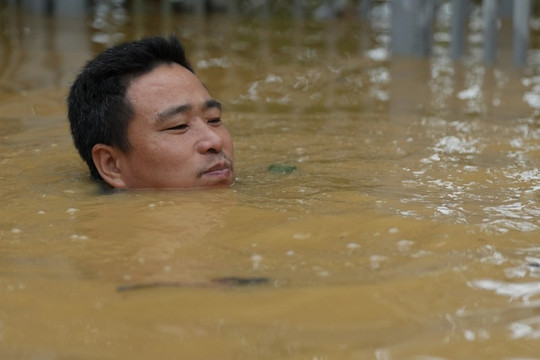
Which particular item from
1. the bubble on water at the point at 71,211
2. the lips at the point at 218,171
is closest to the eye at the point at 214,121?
the lips at the point at 218,171

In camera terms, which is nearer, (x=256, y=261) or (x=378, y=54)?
(x=256, y=261)

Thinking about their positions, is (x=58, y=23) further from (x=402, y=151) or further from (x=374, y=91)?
(x=402, y=151)

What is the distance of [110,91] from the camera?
4.03m

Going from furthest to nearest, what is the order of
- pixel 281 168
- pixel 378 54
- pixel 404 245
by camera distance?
pixel 378 54 < pixel 281 168 < pixel 404 245

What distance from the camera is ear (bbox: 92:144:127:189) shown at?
399 cm

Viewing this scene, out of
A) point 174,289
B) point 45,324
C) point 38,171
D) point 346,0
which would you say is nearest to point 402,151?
point 38,171

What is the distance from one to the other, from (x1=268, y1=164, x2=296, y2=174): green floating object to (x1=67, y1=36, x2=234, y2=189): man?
36cm

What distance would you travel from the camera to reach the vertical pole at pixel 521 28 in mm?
6938

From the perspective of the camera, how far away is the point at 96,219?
11.0ft

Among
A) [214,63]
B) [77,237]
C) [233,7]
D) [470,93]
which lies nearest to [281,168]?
[77,237]

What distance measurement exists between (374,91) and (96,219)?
338 cm

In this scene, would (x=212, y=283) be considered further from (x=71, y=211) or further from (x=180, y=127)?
(x=180, y=127)

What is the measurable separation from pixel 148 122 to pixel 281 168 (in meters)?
0.68

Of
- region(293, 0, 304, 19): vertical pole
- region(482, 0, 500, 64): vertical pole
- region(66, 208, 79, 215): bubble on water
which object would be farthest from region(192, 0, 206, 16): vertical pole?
region(66, 208, 79, 215): bubble on water
